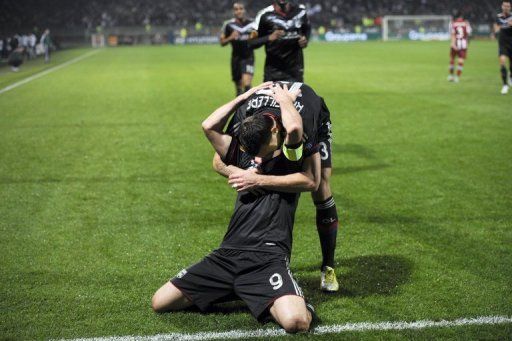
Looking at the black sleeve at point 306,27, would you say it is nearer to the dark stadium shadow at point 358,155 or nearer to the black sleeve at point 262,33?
the black sleeve at point 262,33

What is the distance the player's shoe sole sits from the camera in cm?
543

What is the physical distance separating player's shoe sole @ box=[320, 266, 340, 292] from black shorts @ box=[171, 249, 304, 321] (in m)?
0.54

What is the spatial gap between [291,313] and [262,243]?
2.32 feet

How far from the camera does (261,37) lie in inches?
393

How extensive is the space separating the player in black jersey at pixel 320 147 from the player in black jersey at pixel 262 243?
0.27 ft

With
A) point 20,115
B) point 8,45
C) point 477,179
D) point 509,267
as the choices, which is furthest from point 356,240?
point 8,45

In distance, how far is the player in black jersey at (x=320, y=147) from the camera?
5082mm

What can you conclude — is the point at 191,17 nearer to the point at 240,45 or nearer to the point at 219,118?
the point at 240,45

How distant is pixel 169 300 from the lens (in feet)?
16.3

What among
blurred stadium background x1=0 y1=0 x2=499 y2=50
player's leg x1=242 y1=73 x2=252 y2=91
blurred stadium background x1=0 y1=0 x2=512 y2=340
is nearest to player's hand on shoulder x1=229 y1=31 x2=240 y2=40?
player's leg x1=242 y1=73 x2=252 y2=91

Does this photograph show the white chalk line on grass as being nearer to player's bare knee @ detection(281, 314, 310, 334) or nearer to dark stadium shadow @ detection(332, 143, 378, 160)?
player's bare knee @ detection(281, 314, 310, 334)

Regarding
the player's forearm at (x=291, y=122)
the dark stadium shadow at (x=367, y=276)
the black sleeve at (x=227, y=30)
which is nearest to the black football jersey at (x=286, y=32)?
the dark stadium shadow at (x=367, y=276)

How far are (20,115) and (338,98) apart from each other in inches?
317

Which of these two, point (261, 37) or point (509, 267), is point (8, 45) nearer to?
point (261, 37)
